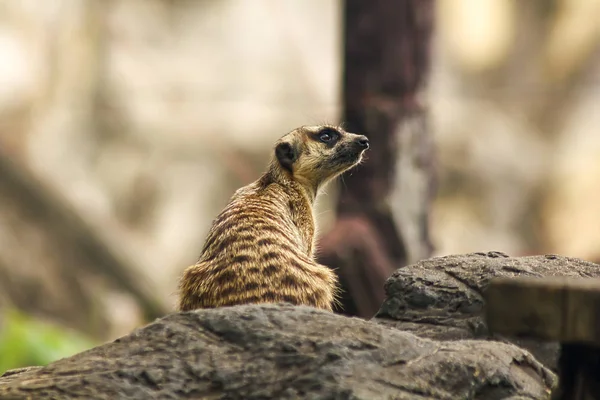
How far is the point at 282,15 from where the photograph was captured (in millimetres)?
11820

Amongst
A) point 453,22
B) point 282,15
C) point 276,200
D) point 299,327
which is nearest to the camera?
point 299,327

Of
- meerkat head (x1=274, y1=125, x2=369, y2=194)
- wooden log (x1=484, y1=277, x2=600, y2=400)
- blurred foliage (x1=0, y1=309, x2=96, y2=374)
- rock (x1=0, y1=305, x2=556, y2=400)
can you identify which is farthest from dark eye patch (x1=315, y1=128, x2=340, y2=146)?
blurred foliage (x1=0, y1=309, x2=96, y2=374)

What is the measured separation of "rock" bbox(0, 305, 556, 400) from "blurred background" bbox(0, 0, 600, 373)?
16.1 feet

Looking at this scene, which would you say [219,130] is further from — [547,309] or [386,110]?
[547,309]

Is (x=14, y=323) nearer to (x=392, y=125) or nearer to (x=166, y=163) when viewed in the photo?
(x=392, y=125)

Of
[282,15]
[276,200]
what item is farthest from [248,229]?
[282,15]

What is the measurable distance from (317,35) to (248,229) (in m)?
8.50

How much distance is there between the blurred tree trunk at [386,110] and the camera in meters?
7.41

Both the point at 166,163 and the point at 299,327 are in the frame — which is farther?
the point at 166,163

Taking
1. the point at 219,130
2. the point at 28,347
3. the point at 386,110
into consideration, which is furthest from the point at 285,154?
the point at 219,130

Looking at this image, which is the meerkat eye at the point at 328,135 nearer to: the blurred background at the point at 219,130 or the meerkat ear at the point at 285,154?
the meerkat ear at the point at 285,154

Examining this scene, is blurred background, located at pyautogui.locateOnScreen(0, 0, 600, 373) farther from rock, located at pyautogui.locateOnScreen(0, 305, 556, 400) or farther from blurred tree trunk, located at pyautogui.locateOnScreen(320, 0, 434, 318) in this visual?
rock, located at pyautogui.locateOnScreen(0, 305, 556, 400)

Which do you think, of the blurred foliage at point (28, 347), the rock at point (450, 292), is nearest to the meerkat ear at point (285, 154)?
the rock at point (450, 292)

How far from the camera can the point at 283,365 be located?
2.45m
